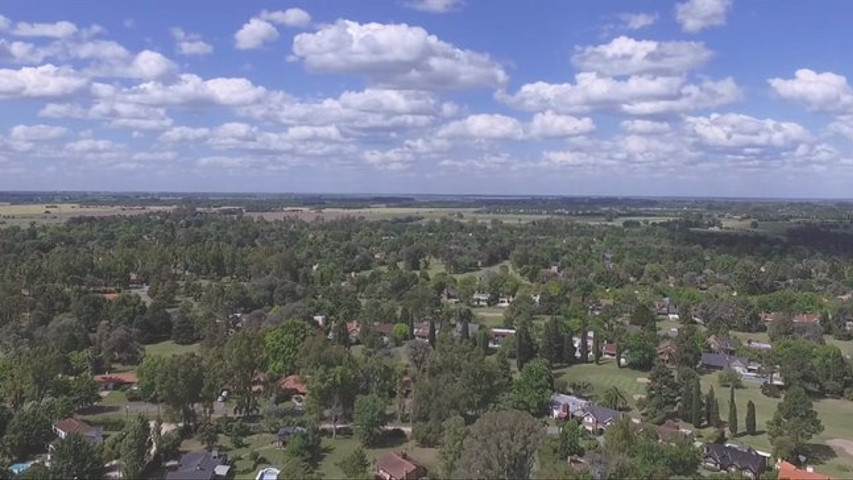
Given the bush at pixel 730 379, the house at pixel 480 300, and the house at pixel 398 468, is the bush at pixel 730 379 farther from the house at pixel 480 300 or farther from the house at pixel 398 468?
the house at pixel 480 300

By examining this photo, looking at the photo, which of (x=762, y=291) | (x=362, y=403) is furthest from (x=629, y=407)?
(x=762, y=291)

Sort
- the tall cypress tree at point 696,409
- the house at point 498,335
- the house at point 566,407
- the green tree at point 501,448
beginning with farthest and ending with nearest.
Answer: the house at point 498,335 < the house at point 566,407 < the tall cypress tree at point 696,409 < the green tree at point 501,448

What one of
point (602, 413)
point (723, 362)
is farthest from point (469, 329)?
point (602, 413)

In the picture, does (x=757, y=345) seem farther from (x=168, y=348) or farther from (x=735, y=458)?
(x=168, y=348)

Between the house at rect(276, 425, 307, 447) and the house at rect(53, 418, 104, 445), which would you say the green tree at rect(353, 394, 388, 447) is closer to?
the house at rect(276, 425, 307, 447)

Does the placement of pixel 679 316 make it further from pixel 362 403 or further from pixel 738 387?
pixel 362 403

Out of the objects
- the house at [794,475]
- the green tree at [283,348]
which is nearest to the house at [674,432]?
the house at [794,475]

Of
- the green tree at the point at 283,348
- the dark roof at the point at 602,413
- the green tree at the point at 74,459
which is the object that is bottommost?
the dark roof at the point at 602,413

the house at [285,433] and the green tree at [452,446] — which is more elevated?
the green tree at [452,446]
